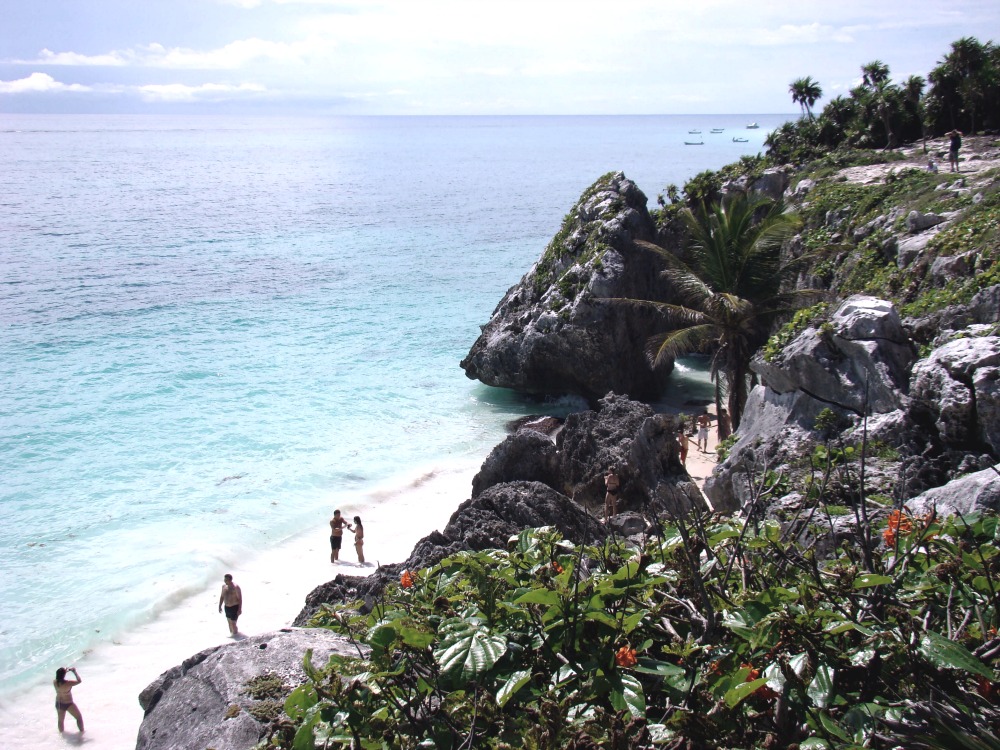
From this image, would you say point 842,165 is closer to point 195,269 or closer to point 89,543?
point 89,543

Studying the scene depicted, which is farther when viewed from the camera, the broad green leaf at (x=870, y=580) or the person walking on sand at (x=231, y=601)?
the person walking on sand at (x=231, y=601)

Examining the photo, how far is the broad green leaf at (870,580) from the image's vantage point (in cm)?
307

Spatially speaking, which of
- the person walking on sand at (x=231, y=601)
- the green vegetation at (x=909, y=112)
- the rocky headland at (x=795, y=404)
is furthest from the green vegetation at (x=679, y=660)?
the green vegetation at (x=909, y=112)

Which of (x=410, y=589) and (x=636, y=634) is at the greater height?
(x=636, y=634)

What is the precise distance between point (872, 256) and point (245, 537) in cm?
1500

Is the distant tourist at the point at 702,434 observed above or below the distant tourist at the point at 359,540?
above

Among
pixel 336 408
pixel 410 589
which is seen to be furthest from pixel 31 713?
pixel 336 408

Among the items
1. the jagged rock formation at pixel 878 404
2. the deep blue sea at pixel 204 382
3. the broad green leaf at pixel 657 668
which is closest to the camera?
the broad green leaf at pixel 657 668

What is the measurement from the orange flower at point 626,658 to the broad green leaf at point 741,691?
0.41 metres

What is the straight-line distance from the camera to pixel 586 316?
82.2ft

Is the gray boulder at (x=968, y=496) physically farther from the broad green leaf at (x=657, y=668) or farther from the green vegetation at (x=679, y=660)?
the broad green leaf at (x=657, y=668)

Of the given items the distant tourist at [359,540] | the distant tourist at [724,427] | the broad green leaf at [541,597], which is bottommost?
the distant tourist at [359,540]

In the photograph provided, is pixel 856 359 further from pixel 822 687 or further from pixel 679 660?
pixel 822 687

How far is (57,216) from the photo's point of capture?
66.9m
